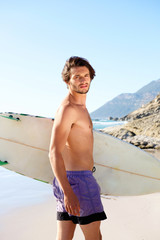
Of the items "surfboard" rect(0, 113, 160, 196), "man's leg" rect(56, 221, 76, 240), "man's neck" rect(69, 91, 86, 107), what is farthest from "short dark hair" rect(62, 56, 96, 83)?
"surfboard" rect(0, 113, 160, 196)

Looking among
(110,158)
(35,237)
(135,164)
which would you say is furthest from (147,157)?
(35,237)

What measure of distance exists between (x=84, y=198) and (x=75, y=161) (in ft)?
0.66

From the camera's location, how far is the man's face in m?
1.42

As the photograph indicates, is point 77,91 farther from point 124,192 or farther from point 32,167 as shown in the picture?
point 124,192

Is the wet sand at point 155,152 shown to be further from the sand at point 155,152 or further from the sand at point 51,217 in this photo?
the sand at point 51,217

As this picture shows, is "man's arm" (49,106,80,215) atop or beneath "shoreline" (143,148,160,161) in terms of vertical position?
atop

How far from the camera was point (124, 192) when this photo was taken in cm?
274

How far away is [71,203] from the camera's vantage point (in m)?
1.22

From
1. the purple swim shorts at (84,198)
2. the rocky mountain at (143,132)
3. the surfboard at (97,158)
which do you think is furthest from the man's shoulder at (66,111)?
the rocky mountain at (143,132)

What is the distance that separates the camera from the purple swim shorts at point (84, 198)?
4.19 ft

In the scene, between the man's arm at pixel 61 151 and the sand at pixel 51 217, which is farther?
the sand at pixel 51 217

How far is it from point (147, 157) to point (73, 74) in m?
1.84

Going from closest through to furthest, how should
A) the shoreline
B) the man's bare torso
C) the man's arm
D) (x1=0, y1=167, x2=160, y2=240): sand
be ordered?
the man's arm → the man's bare torso → (x1=0, y1=167, x2=160, y2=240): sand → the shoreline

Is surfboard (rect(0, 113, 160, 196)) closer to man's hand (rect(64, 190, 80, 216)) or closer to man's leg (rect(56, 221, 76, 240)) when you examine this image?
man's leg (rect(56, 221, 76, 240))
